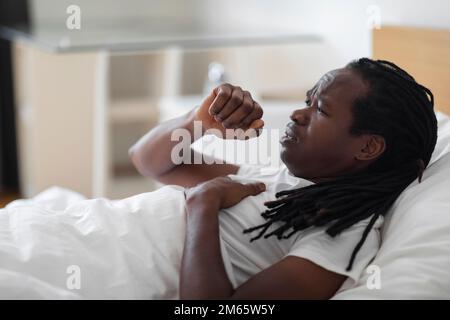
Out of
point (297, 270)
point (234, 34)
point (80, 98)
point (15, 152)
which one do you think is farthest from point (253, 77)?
point (297, 270)

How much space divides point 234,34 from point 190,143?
1549mm

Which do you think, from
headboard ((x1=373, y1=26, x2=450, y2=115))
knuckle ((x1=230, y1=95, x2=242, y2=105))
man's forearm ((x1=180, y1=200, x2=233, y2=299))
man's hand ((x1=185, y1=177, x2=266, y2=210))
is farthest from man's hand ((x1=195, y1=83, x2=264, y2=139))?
headboard ((x1=373, y1=26, x2=450, y2=115))

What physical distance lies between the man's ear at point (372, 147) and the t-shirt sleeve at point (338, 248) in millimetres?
118

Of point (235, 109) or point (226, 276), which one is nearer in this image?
point (226, 276)

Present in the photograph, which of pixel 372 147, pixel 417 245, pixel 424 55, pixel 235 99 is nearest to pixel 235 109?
pixel 235 99

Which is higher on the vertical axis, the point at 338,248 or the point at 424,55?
the point at 424,55

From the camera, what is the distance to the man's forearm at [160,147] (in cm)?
139

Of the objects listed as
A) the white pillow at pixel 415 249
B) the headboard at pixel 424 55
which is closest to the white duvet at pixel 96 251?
the white pillow at pixel 415 249

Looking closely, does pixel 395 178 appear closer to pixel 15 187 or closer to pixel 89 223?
pixel 89 223

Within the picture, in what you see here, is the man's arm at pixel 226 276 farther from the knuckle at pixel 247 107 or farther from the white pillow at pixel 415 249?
the knuckle at pixel 247 107

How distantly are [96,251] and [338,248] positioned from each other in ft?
1.24

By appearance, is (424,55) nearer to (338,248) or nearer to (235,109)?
(235,109)

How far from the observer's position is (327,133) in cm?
→ 113
